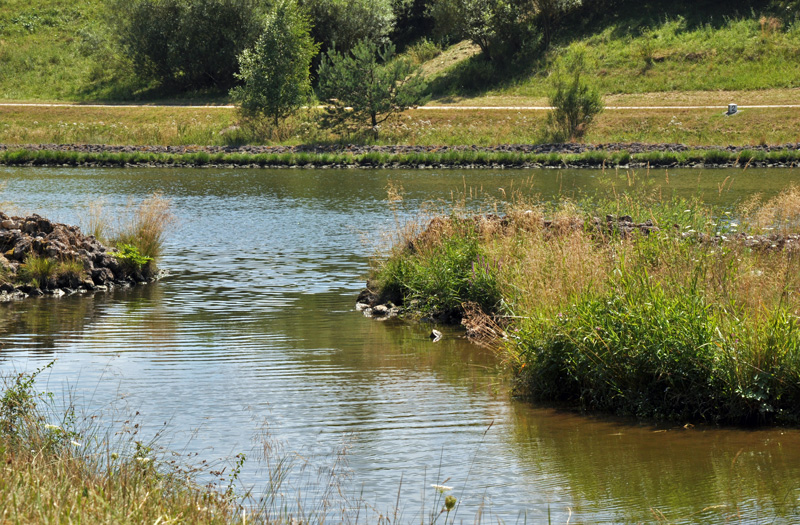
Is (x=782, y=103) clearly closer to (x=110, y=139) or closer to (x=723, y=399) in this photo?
(x=110, y=139)

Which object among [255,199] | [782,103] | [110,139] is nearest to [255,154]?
[110,139]

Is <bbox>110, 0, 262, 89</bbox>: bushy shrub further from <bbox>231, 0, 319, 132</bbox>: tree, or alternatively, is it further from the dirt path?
<bbox>231, 0, 319, 132</bbox>: tree

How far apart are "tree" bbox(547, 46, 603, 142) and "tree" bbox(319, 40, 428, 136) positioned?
8086 millimetres

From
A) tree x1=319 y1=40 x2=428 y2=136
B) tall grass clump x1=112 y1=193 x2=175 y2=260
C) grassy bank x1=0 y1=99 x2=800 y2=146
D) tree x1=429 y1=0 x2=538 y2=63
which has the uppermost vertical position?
tree x1=429 y1=0 x2=538 y2=63

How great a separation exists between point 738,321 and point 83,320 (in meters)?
10.4

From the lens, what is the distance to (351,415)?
936 centimetres

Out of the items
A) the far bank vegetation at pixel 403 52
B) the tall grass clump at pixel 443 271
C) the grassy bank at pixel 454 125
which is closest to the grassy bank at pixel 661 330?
the tall grass clump at pixel 443 271

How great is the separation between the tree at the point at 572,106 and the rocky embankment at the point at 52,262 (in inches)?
1512

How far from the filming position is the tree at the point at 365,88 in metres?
56.2

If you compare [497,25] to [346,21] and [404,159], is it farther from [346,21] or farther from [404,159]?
[404,159]

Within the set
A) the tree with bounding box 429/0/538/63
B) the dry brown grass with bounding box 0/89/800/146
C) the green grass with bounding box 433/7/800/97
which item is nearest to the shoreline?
the dry brown grass with bounding box 0/89/800/146

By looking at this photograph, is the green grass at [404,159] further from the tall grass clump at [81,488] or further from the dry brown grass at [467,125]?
the tall grass clump at [81,488]

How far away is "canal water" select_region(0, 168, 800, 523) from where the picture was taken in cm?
710

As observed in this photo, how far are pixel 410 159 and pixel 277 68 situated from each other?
12.2m
